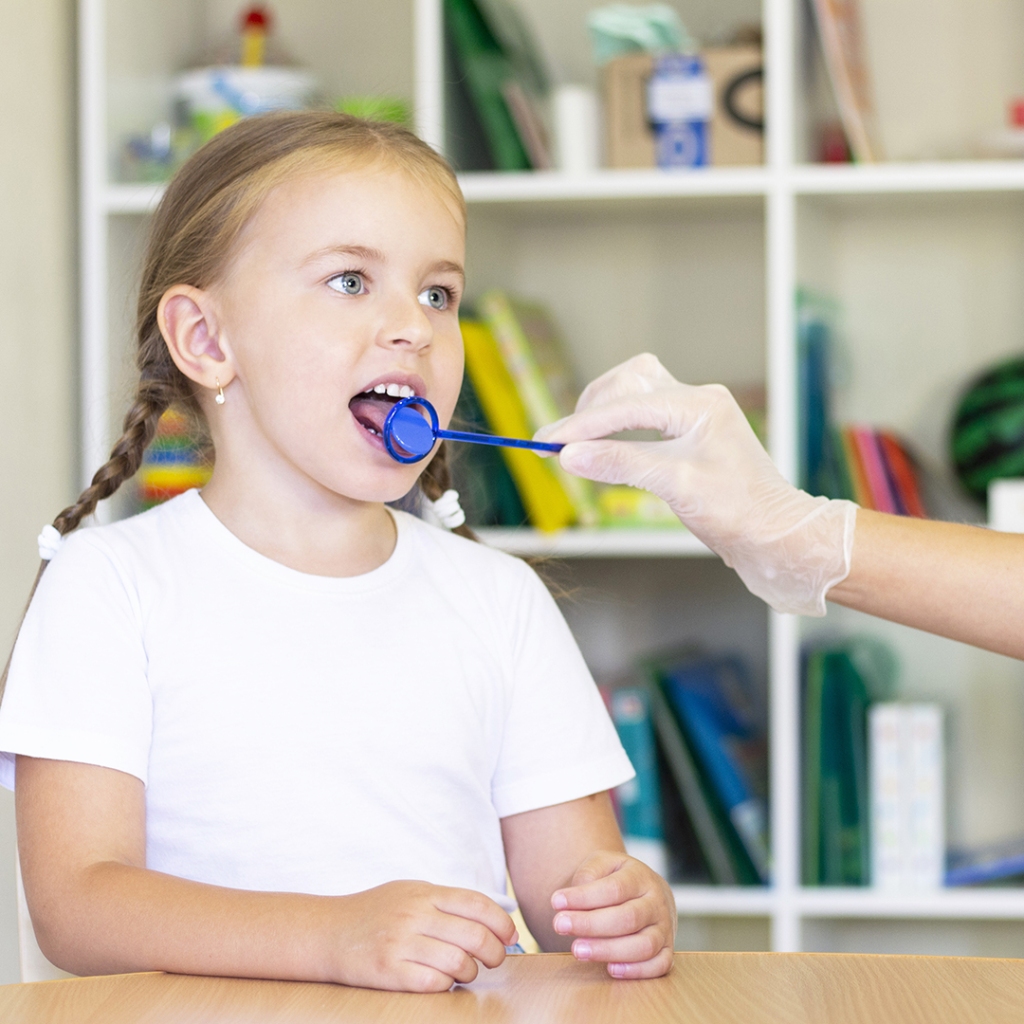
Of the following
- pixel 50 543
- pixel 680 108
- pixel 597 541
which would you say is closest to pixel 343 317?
pixel 50 543

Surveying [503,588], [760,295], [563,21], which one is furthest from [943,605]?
[563,21]

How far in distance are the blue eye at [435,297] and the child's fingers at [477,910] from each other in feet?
1.47

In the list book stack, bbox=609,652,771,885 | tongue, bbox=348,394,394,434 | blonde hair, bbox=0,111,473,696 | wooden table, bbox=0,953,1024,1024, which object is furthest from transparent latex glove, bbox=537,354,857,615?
book stack, bbox=609,652,771,885

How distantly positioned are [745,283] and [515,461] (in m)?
0.51

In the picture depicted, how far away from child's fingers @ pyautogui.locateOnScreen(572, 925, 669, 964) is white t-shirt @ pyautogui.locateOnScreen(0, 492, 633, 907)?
24 centimetres

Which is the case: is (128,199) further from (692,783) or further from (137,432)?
(692,783)

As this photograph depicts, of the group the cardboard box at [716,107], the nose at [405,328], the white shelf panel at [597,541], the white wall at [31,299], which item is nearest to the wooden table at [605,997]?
the nose at [405,328]

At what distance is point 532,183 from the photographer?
1.64m

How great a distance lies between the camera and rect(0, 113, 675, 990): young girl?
2.70 ft

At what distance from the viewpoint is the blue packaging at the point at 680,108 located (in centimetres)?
164

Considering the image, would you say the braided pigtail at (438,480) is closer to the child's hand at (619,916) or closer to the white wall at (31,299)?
the child's hand at (619,916)

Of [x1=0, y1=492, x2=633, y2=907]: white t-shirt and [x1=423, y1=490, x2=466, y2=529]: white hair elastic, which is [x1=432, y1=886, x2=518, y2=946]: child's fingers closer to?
[x1=0, y1=492, x2=633, y2=907]: white t-shirt

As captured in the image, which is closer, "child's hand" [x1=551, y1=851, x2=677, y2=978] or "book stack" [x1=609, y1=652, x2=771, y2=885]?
"child's hand" [x1=551, y1=851, x2=677, y2=978]

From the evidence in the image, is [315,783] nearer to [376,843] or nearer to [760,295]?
[376,843]
